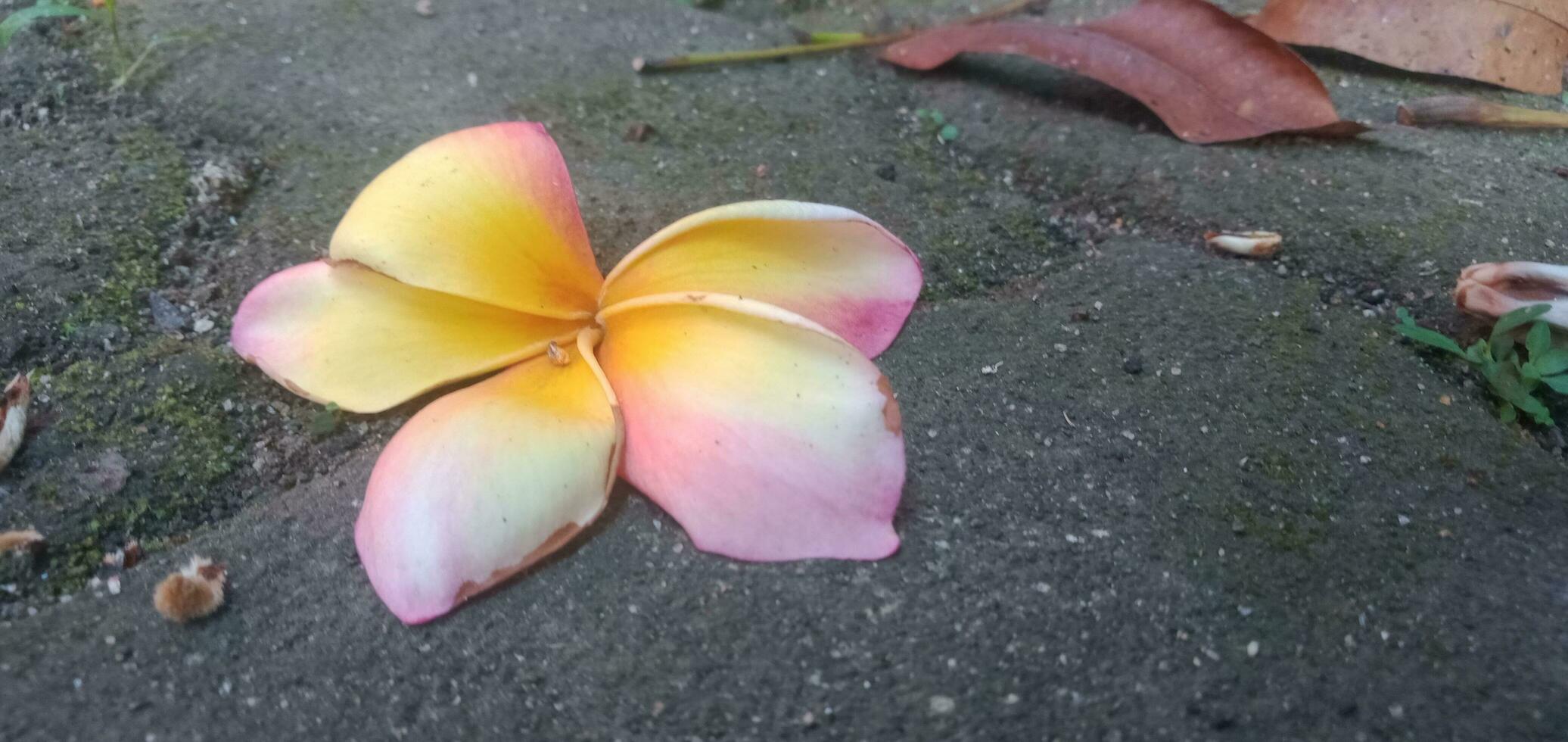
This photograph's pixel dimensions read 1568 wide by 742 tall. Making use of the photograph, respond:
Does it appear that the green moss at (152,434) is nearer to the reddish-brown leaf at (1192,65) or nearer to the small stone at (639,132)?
the small stone at (639,132)

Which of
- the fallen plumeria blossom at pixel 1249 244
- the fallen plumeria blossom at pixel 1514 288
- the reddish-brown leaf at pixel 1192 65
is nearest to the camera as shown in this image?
the fallen plumeria blossom at pixel 1514 288

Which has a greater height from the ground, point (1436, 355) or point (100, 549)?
point (1436, 355)

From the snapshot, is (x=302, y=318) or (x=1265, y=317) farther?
(x=1265, y=317)

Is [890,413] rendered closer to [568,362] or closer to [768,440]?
[768,440]

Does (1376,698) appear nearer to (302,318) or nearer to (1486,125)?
(302,318)

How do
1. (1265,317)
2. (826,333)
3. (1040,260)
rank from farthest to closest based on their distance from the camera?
(1040,260)
(1265,317)
(826,333)

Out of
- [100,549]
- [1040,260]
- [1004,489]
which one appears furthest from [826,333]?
[100,549]

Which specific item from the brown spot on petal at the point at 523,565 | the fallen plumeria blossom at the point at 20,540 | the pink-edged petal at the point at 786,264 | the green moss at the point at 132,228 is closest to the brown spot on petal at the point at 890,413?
the pink-edged petal at the point at 786,264
